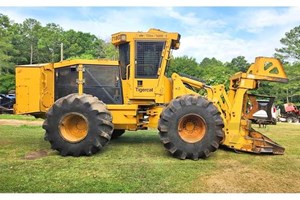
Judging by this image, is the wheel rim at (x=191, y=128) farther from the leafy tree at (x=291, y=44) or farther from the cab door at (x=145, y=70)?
the leafy tree at (x=291, y=44)

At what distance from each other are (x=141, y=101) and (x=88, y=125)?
1.60 metres

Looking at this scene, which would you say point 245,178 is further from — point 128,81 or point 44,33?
point 44,33

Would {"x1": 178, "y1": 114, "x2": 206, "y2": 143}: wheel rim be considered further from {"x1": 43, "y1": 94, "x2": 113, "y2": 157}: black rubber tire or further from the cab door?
{"x1": 43, "y1": 94, "x2": 113, "y2": 157}: black rubber tire

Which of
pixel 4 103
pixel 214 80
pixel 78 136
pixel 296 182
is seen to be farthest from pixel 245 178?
pixel 214 80

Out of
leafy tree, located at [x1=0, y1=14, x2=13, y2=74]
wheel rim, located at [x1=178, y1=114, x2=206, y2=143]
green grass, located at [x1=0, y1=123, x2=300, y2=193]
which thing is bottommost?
green grass, located at [x1=0, y1=123, x2=300, y2=193]

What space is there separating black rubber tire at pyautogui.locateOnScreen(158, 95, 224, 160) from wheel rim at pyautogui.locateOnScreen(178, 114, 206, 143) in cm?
8

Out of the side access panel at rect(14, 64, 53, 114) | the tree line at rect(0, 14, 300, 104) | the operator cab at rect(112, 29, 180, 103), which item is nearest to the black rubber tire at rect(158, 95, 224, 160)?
the operator cab at rect(112, 29, 180, 103)

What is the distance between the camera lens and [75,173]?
5.57 metres

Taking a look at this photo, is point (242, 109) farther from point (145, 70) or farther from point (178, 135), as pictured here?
point (145, 70)

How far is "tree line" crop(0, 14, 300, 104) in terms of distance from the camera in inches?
1578

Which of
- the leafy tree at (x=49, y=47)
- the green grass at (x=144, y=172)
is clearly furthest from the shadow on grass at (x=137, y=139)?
the leafy tree at (x=49, y=47)

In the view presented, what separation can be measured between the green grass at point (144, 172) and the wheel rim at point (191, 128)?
0.53 meters

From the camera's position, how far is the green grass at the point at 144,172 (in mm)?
4930

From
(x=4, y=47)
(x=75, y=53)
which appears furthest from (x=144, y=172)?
(x=75, y=53)
